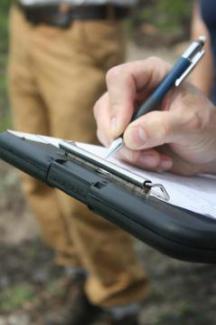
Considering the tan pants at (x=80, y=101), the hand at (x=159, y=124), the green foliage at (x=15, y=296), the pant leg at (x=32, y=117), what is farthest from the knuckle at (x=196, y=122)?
the green foliage at (x=15, y=296)

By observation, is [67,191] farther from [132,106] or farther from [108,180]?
[132,106]

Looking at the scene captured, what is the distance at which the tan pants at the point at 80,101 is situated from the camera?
7.18ft

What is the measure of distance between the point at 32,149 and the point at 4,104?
3.01 meters

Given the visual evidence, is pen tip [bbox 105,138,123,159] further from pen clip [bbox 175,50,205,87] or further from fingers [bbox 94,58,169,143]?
pen clip [bbox 175,50,205,87]

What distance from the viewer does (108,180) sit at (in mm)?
953

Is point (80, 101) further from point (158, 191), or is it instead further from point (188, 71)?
point (158, 191)

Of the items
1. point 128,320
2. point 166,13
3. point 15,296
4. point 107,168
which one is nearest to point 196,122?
point 107,168

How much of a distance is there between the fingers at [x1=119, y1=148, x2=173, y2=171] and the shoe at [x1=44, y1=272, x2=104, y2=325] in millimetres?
1422

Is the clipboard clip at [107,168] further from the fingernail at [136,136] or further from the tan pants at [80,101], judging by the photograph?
the tan pants at [80,101]

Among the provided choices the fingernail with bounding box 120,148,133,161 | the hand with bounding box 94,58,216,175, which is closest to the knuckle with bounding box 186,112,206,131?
the hand with bounding box 94,58,216,175

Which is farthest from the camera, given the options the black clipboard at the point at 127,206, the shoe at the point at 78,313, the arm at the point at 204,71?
the shoe at the point at 78,313

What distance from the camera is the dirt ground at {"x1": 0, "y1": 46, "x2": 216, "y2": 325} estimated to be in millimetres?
2453

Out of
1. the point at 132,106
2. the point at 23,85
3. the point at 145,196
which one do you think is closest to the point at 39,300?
the point at 23,85

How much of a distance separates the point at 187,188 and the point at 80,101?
3.82ft
